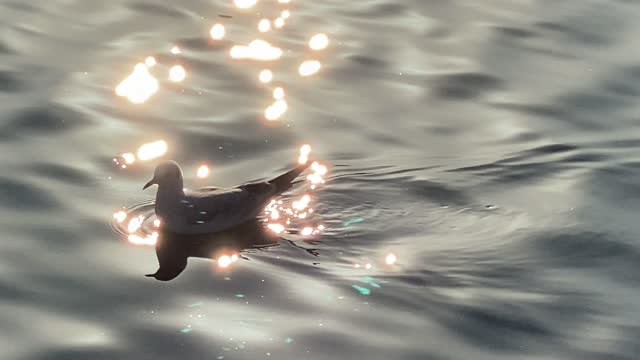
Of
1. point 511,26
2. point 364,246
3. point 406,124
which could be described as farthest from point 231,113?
point 511,26

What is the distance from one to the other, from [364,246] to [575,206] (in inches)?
107

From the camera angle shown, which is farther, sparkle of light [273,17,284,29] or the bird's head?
sparkle of light [273,17,284,29]

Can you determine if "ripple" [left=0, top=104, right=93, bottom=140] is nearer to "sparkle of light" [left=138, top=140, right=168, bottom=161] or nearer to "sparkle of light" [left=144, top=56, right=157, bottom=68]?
"sparkle of light" [left=138, top=140, right=168, bottom=161]

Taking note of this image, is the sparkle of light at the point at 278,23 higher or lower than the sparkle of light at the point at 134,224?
higher

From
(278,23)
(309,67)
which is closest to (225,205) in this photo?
(309,67)

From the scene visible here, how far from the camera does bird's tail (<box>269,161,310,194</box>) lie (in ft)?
44.4

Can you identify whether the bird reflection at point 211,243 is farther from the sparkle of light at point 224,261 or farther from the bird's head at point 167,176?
the bird's head at point 167,176

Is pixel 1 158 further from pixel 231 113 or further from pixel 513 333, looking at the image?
pixel 513 333

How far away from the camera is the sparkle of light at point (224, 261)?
1215cm

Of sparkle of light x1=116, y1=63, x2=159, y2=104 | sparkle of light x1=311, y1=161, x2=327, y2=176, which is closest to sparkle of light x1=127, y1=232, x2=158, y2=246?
sparkle of light x1=311, y1=161, x2=327, y2=176

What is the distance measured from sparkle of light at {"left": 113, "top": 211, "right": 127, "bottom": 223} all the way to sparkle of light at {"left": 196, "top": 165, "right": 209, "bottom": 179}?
4.56ft

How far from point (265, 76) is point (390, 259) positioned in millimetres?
5053

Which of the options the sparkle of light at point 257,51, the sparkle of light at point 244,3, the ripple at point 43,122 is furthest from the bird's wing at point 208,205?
the sparkle of light at point 244,3

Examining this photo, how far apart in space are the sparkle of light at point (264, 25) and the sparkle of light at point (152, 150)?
13.3 ft
